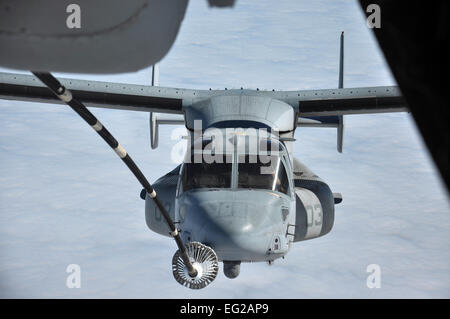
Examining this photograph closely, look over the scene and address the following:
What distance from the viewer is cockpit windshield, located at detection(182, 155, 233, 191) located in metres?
11.0

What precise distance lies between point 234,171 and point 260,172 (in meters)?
0.52

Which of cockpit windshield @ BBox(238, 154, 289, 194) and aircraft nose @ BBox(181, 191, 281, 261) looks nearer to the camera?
aircraft nose @ BBox(181, 191, 281, 261)

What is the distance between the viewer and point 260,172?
11195mm

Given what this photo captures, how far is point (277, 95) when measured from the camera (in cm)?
1468

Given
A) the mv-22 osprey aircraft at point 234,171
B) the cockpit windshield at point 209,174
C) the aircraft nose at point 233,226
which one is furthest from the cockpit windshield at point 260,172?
the aircraft nose at point 233,226

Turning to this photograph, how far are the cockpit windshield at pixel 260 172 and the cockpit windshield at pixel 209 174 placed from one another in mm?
246

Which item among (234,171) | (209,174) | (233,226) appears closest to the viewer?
(233,226)

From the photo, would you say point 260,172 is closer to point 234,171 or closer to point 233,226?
point 234,171

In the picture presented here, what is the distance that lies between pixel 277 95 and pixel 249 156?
12.9ft

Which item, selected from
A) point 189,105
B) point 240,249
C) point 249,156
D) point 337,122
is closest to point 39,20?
point 240,249

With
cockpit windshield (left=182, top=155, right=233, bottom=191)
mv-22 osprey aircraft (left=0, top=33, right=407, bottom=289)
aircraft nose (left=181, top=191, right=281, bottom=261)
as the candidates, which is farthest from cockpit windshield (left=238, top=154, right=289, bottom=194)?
aircraft nose (left=181, top=191, right=281, bottom=261)

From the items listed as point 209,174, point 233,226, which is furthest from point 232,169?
point 233,226

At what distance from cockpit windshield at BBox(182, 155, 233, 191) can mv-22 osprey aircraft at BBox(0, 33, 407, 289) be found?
19mm

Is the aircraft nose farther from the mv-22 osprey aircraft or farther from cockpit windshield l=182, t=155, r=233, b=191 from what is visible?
cockpit windshield l=182, t=155, r=233, b=191
